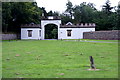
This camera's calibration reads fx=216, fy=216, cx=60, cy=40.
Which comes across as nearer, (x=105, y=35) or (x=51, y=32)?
(x=105, y=35)

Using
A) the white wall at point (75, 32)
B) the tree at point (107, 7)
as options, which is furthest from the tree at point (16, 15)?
the tree at point (107, 7)

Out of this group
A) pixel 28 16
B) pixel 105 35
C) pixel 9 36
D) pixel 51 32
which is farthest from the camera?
pixel 51 32

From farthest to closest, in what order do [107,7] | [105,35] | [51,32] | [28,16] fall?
[107,7]
[51,32]
[28,16]
[105,35]

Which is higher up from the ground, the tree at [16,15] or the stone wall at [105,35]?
the tree at [16,15]

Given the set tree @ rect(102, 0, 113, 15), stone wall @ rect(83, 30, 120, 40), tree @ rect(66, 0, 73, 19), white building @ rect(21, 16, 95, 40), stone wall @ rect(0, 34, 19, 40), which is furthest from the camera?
tree @ rect(66, 0, 73, 19)

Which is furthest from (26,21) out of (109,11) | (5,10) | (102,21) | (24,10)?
(109,11)

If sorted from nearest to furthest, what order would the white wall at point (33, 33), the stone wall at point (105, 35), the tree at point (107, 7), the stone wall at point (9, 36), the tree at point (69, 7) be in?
the stone wall at point (105, 35)
the stone wall at point (9, 36)
the white wall at point (33, 33)
the tree at point (107, 7)
the tree at point (69, 7)

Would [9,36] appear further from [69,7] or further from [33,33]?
[69,7]

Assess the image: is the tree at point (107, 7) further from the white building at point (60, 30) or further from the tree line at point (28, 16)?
the white building at point (60, 30)

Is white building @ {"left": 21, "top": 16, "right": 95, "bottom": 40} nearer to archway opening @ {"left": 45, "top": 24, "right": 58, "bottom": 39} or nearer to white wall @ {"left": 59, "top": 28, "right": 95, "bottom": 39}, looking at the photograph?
white wall @ {"left": 59, "top": 28, "right": 95, "bottom": 39}

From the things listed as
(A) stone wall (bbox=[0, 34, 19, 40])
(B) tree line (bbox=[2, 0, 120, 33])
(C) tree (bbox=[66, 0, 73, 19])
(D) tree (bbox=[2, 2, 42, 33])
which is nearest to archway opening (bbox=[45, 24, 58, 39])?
(B) tree line (bbox=[2, 0, 120, 33])

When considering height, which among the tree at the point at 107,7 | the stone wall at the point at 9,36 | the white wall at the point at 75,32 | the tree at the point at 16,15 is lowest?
the stone wall at the point at 9,36

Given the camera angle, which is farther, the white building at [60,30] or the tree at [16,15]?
the white building at [60,30]

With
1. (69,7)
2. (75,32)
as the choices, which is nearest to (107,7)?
(69,7)
